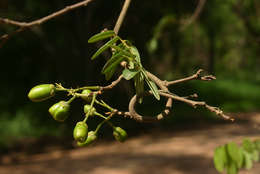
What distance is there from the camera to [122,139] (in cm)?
74

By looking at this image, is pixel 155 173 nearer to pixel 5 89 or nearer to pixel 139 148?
pixel 139 148

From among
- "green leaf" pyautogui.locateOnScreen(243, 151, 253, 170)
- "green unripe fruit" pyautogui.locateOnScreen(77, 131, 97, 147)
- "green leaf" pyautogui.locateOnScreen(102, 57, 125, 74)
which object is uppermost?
"green leaf" pyautogui.locateOnScreen(102, 57, 125, 74)

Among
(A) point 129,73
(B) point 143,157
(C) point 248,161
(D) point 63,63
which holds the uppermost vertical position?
(D) point 63,63

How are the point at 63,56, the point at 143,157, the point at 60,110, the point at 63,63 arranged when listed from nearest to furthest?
the point at 60,110, the point at 143,157, the point at 63,63, the point at 63,56

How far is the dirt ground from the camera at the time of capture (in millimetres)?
4199

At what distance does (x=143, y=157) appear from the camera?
15.3ft

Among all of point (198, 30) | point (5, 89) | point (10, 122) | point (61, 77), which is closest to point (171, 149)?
point (61, 77)

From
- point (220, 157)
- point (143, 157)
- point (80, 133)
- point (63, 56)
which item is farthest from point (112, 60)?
point (63, 56)

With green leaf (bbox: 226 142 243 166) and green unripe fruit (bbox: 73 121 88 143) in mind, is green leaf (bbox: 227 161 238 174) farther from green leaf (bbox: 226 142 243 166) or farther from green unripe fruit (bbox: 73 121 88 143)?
green unripe fruit (bbox: 73 121 88 143)

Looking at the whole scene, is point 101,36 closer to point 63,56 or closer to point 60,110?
point 60,110

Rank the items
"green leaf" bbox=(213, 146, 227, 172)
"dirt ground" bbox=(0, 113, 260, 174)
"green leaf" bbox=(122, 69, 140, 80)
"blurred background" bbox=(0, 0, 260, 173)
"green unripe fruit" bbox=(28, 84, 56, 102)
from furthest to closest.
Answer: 1. "blurred background" bbox=(0, 0, 260, 173)
2. "dirt ground" bbox=(0, 113, 260, 174)
3. "green leaf" bbox=(213, 146, 227, 172)
4. "green unripe fruit" bbox=(28, 84, 56, 102)
5. "green leaf" bbox=(122, 69, 140, 80)

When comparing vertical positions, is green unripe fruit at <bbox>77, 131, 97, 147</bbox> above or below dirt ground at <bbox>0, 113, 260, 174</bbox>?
above

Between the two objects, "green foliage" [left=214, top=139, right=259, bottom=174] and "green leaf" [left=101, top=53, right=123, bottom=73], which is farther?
"green foliage" [left=214, top=139, right=259, bottom=174]

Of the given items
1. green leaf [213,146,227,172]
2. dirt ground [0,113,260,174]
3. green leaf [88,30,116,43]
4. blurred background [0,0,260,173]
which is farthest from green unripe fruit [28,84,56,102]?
blurred background [0,0,260,173]
